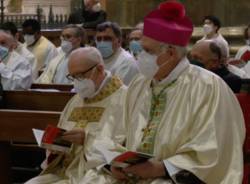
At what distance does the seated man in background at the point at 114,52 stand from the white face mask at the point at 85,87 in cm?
276

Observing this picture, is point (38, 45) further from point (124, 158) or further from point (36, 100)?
point (124, 158)

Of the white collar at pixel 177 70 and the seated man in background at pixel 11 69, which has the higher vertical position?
the white collar at pixel 177 70

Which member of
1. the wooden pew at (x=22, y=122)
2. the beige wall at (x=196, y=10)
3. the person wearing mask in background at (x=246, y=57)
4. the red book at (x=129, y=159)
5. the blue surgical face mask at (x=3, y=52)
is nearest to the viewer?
the red book at (x=129, y=159)

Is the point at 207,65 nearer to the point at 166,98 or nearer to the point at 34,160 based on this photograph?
the point at 166,98

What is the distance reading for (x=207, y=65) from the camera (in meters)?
5.28

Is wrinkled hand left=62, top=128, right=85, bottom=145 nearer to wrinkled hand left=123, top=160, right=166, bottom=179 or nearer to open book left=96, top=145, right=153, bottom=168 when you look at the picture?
open book left=96, top=145, right=153, bottom=168

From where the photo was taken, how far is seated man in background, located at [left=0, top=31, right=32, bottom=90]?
7738 millimetres

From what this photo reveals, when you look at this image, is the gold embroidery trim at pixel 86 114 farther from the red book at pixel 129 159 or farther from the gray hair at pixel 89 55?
the red book at pixel 129 159

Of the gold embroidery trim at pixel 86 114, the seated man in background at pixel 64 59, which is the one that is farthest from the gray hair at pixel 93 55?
the seated man in background at pixel 64 59

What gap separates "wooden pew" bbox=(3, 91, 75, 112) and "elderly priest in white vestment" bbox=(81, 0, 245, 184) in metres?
1.69

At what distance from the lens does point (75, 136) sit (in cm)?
423

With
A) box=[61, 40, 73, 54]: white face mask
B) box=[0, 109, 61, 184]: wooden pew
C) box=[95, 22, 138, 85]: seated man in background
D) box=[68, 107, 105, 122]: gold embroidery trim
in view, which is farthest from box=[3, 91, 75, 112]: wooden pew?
box=[61, 40, 73, 54]: white face mask

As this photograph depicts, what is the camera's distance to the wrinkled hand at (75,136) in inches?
163

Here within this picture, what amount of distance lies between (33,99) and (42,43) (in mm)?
4934
